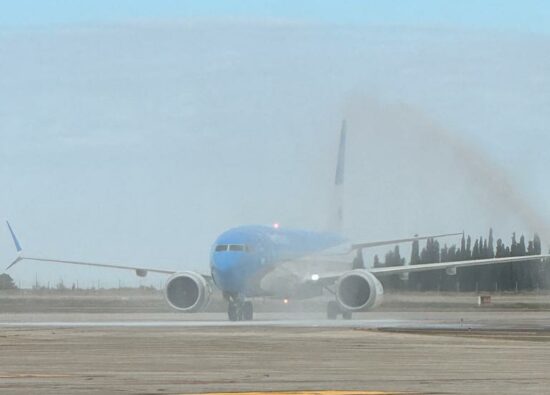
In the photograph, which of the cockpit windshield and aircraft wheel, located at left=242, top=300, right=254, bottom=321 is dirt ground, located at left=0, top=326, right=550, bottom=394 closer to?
the cockpit windshield

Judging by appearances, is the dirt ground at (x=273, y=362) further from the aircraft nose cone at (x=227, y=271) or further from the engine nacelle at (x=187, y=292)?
the engine nacelle at (x=187, y=292)

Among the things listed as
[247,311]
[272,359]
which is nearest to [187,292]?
[247,311]

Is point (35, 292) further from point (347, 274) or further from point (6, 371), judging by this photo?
point (6, 371)

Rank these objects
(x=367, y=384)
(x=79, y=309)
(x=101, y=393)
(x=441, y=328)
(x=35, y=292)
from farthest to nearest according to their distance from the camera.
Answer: (x=35, y=292), (x=79, y=309), (x=441, y=328), (x=367, y=384), (x=101, y=393)

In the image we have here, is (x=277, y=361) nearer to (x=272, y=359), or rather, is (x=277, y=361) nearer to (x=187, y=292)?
(x=272, y=359)

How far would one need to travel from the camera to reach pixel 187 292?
72.4 meters

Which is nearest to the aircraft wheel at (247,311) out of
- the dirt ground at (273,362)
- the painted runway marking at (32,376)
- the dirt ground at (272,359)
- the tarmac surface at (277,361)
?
the dirt ground at (272,359)

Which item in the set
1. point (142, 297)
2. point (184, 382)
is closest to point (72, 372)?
point (184, 382)

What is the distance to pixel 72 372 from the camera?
27844 mm

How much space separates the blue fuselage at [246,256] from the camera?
6862 cm

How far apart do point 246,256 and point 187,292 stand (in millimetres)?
4940

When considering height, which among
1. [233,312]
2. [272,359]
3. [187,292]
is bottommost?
[272,359]

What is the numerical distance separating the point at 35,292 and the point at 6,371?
8896 cm

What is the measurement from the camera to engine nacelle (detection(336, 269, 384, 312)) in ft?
229
